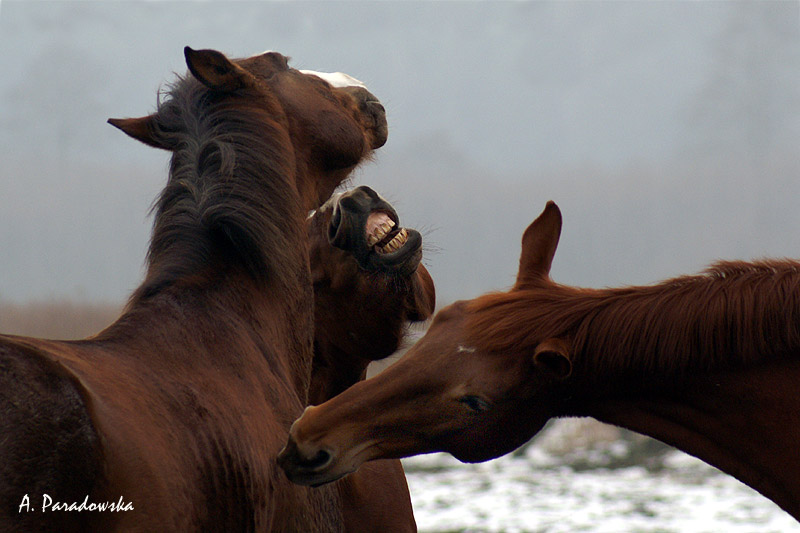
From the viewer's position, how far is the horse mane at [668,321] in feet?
7.03

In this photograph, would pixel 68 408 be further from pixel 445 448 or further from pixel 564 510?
pixel 564 510

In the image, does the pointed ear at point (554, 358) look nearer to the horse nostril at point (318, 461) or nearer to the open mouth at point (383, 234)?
the horse nostril at point (318, 461)

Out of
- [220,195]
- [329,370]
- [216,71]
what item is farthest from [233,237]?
[329,370]

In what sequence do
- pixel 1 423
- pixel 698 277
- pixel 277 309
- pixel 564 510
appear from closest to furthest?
1. pixel 1 423
2. pixel 698 277
3. pixel 277 309
4. pixel 564 510

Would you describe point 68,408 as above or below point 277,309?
below

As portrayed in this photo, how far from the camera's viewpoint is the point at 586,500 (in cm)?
945

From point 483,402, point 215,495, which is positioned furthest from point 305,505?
point 483,402

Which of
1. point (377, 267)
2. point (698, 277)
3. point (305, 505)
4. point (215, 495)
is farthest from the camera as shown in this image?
point (377, 267)

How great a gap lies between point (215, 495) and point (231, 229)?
908mm

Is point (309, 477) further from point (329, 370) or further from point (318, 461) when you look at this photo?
point (329, 370)

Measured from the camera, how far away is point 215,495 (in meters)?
2.03

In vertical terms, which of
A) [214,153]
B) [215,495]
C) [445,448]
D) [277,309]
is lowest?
[215,495]

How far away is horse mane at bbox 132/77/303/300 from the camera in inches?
103

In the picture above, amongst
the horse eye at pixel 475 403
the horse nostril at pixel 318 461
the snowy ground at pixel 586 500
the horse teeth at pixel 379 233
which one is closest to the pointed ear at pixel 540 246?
Result: the horse eye at pixel 475 403
